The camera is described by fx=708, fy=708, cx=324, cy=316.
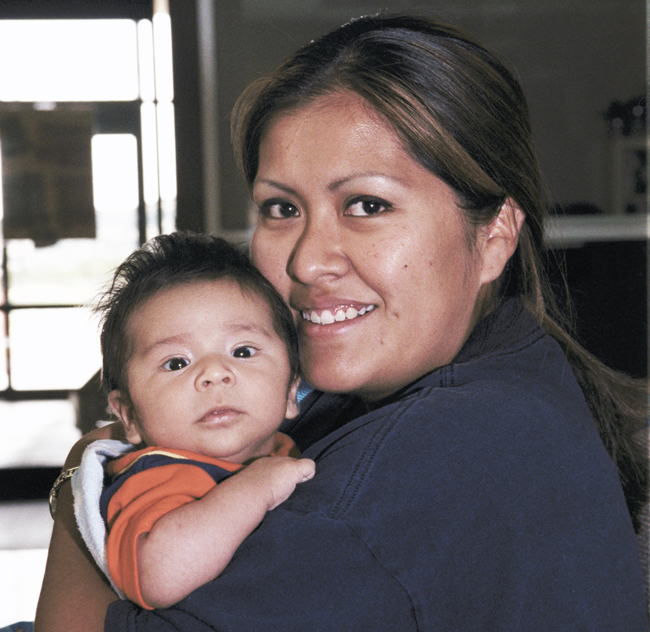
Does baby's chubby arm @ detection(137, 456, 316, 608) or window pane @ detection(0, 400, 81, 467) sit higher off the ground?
baby's chubby arm @ detection(137, 456, 316, 608)

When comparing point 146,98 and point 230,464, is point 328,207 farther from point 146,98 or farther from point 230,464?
point 146,98

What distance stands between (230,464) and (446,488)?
16.1 inches

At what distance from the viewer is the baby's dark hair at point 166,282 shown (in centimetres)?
124

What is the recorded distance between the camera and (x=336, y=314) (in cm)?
128

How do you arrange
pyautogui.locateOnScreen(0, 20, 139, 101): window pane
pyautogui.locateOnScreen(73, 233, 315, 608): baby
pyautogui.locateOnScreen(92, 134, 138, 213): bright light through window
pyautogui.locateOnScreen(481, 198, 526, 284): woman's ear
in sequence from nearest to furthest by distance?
pyautogui.locateOnScreen(73, 233, 315, 608): baby < pyautogui.locateOnScreen(481, 198, 526, 284): woman's ear < pyautogui.locateOnScreen(0, 20, 139, 101): window pane < pyautogui.locateOnScreen(92, 134, 138, 213): bright light through window

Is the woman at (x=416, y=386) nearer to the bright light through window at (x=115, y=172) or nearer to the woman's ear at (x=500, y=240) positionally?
the woman's ear at (x=500, y=240)

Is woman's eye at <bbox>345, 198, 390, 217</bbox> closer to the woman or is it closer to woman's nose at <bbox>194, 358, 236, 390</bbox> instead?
the woman

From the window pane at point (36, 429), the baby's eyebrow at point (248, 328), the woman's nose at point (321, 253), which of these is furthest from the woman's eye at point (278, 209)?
the window pane at point (36, 429)

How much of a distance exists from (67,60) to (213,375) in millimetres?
3673

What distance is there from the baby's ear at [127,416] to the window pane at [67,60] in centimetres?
340

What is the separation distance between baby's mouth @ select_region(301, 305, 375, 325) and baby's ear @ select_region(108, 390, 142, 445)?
0.36 meters

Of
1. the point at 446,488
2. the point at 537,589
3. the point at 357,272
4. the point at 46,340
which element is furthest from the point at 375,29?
the point at 46,340

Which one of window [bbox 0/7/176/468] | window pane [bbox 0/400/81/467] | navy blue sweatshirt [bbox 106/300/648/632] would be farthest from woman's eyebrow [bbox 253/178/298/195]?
window pane [bbox 0/400/81/467]

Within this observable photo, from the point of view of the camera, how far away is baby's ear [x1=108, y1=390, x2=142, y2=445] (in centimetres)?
124
